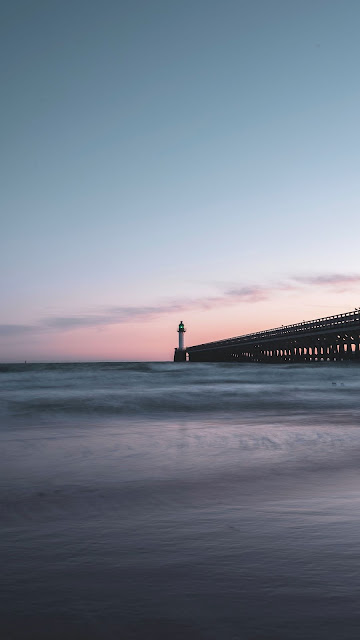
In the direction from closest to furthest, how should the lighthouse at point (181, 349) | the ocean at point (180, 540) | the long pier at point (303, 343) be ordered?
1. the ocean at point (180, 540)
2. the long pier at point (303, 343)
3. the lighthouse at point (181, 349)

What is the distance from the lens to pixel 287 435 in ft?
36.1

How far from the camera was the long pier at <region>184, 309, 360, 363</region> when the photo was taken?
70.9 metres

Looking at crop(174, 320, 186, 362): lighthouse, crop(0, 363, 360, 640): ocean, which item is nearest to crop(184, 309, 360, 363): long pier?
crop(174, 320, 186, 362): lighthouse

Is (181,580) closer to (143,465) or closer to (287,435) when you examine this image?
(143,465)

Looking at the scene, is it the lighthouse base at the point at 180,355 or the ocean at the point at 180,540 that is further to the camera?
the lighthouse base at the point at 180,355

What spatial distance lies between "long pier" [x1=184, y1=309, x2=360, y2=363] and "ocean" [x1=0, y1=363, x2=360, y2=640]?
201ft

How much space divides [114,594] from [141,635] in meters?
0.49

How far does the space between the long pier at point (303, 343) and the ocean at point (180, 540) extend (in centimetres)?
6121

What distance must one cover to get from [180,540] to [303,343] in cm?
8152

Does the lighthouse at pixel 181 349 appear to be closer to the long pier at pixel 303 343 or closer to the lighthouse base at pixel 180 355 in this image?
the lighthouse base at pixel 180 355

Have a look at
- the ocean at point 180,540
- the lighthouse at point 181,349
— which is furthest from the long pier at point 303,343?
the ocean at point 180,540

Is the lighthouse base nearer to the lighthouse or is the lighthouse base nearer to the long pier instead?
the lighthouse

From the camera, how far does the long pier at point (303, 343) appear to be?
70.9 m

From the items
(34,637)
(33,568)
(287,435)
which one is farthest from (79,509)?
(287,435)
